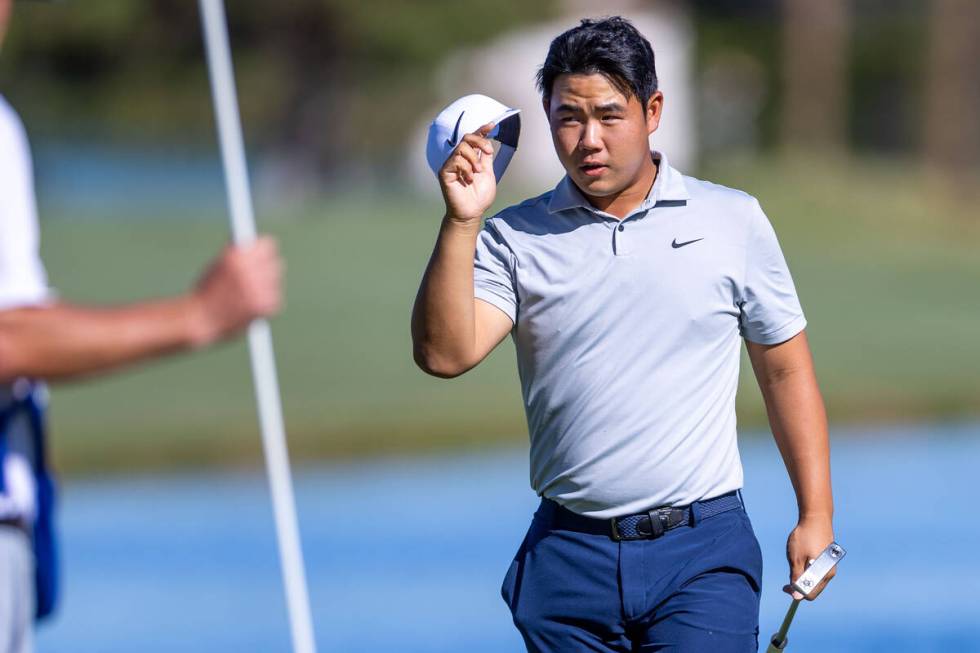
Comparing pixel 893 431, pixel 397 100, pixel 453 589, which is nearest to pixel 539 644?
pixel 453 589

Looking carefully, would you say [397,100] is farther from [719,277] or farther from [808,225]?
[719,277]

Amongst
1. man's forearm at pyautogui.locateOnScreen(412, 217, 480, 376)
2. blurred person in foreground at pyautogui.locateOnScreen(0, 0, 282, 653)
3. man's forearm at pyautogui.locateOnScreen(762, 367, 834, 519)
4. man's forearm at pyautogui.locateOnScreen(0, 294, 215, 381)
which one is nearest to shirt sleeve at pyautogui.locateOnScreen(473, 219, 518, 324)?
man's forearm at pyautogui.locateOnScreen(412, 217, 480, 376)

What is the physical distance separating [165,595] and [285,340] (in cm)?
1135

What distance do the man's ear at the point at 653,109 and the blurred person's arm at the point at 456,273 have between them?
0.45 m

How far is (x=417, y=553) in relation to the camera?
37.7 feet

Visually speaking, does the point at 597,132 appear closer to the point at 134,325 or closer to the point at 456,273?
the point at 456,273

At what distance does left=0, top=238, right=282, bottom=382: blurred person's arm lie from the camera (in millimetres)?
2916

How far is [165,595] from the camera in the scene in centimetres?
1045

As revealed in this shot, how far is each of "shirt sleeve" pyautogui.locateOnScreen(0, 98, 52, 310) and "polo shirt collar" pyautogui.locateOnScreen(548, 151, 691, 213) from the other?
1.47 metres

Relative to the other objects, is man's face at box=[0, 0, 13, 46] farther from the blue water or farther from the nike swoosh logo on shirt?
the blue water

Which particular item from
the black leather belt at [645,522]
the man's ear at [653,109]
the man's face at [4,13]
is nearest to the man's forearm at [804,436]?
the black leather belt at [645,522]

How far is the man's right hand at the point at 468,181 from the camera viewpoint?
3.89 metres

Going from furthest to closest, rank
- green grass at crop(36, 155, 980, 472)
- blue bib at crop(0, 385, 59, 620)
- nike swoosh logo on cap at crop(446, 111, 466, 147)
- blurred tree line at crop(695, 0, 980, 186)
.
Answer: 1. blurred tree line at crop(695, 0, 980, 186)
2. green grass at crop(36, 155, 980, 472)
3. nike swoosh logo on cap at crop(446, 111, 466, 147)
4. blue bib at crop(0, 385, 59, 620)

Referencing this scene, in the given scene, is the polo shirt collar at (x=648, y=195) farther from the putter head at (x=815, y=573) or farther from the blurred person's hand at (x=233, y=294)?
the blurred person's hand at (x=233, y=294)
